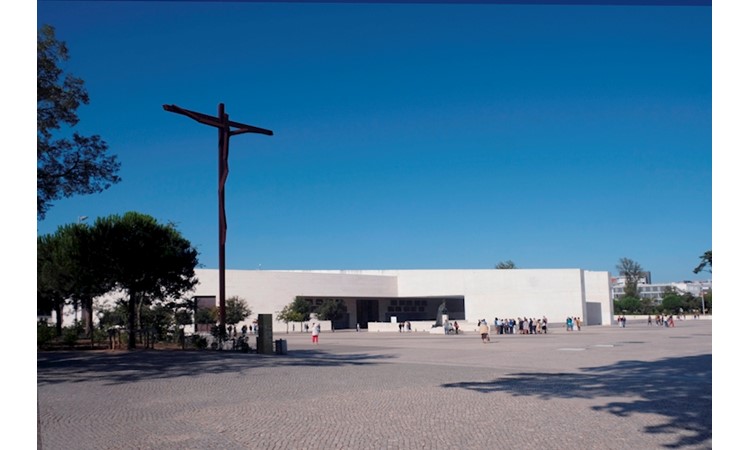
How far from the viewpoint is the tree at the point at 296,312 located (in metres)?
66.1

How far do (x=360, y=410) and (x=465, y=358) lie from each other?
1306 cm

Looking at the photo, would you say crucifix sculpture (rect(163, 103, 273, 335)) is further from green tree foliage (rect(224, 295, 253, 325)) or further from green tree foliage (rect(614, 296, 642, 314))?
green tree foliage (rect(614, 296, 642, 314))

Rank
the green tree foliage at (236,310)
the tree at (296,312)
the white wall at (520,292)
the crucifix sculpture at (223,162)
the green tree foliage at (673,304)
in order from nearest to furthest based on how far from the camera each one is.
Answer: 1. the crucifix sculpture at (223,162)
2. the green tree foliage at (236,310)
3. the tree at (296,312)
4. the white wall at (520,292)
5. the green tree foliage at (673,304)

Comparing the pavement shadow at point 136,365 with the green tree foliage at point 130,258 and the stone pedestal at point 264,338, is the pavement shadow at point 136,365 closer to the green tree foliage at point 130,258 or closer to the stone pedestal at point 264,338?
the stone pedestal at point 264,338

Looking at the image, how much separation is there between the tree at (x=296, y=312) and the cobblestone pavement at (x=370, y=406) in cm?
4745

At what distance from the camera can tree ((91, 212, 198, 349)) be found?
92.2ft

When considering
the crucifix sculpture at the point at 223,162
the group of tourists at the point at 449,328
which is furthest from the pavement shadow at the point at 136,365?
the group of tourists at the point at 449,328

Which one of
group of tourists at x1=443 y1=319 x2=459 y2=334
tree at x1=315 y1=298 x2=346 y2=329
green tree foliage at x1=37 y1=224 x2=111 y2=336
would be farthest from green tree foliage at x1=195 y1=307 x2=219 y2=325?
group of tourists at x1=443 y1=319 x2=459 y2=334

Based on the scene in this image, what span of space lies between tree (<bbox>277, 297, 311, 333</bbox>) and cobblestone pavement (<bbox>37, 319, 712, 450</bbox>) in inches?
1868

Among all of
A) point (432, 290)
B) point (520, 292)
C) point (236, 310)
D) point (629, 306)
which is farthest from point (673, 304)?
point (236, 310)

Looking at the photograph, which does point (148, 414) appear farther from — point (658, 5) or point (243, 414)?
point (658, 5)

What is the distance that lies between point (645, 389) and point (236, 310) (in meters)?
50.8

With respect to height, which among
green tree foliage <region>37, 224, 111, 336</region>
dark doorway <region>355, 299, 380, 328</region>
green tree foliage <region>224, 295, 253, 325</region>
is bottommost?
dark doorway <region>355, 299, 380, 328</region>

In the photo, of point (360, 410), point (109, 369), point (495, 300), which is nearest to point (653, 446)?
point (360, 410)
